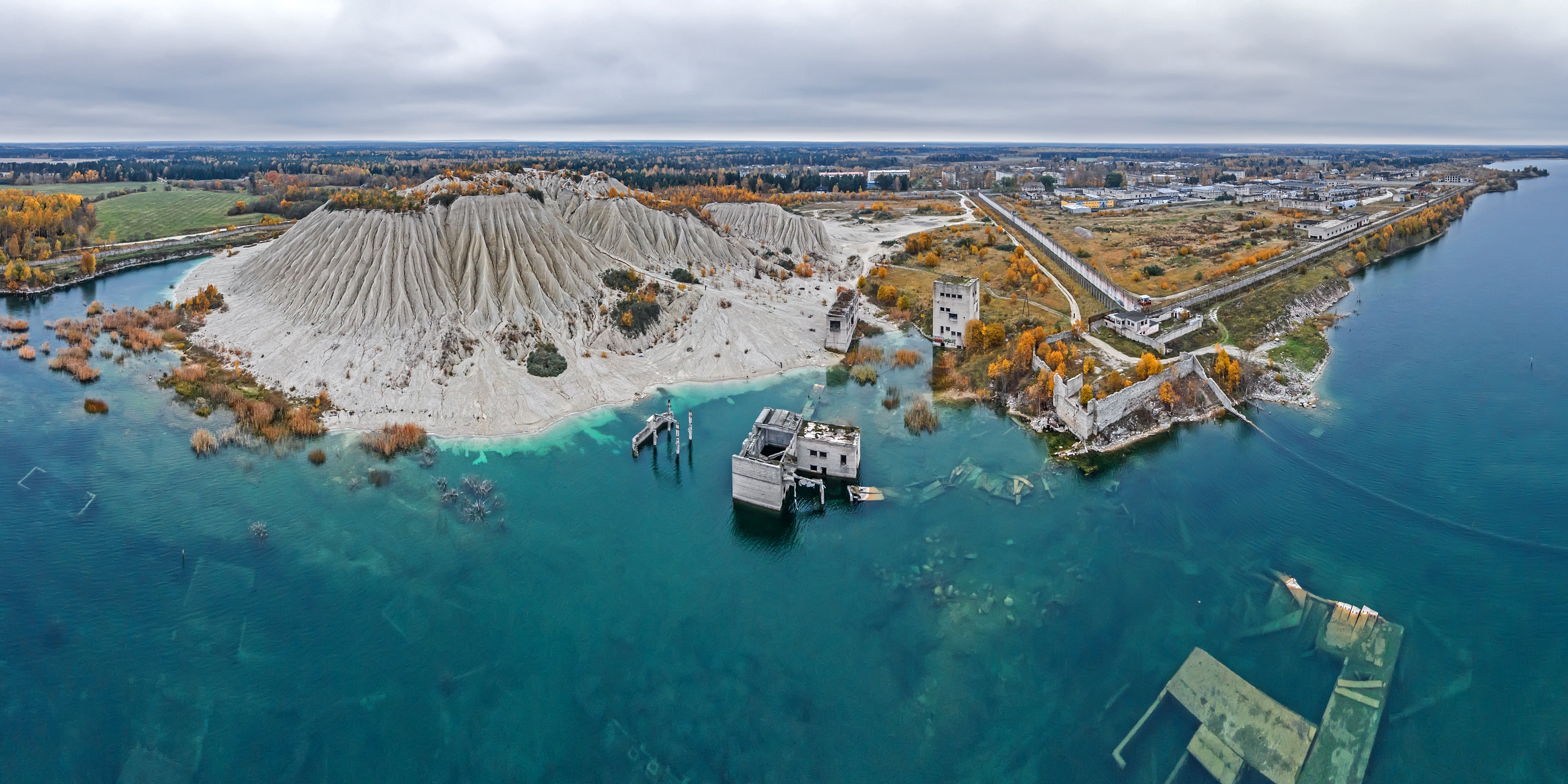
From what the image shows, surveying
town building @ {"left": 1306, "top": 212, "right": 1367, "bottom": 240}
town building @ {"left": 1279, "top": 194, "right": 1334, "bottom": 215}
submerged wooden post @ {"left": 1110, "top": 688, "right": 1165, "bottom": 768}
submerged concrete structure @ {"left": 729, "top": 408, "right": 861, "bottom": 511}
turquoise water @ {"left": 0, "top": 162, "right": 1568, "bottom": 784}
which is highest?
town building @ {"left": 1279, "top": 194, "right": 1334, "bottom": 215}

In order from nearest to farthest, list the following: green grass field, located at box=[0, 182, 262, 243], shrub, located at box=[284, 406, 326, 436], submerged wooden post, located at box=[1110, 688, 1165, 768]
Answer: submerged wooden post, located at box=[1110, 688, 1165, 768] → shrub, located at box=[284, 406, 326, 436] → green grass field, located at box=[0, 182, 262, 243]

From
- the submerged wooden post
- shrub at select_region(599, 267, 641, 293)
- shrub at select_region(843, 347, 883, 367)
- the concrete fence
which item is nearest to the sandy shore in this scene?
shrub at select_region(843, 347, 883, 367)

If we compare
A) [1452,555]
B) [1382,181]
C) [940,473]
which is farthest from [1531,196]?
[940,473]

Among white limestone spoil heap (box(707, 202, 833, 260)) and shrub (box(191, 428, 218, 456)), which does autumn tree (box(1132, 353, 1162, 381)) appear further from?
shrub (box(191, 428, 218, 456))

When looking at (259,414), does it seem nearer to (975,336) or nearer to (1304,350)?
(975,336)

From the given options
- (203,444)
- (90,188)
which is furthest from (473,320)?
(90,188)

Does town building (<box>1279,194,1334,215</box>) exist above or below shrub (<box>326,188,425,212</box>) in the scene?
Answer: above

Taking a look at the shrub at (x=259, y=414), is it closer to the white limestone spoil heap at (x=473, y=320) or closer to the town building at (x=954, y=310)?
the white limestone spoil heap at (x=473, y=320)

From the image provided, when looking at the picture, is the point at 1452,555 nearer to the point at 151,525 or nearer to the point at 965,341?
the point at 965,341
